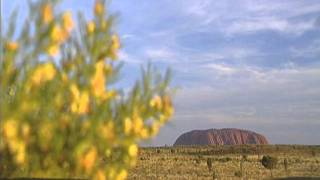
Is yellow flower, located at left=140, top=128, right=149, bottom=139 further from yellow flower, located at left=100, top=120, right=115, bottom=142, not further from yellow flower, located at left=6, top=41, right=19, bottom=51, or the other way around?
yellow flower, located at left=6, top=41, right=19, bottom=51

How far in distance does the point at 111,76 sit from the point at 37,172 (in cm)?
230

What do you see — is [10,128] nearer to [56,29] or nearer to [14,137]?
[14,137]

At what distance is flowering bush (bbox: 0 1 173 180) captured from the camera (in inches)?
380

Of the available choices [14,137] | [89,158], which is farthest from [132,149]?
[14,137]

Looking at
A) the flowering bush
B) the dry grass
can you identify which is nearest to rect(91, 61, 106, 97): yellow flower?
the flowering bush

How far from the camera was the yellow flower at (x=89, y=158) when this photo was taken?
380 inches

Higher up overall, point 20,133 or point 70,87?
point 70,87

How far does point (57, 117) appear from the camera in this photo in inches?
400

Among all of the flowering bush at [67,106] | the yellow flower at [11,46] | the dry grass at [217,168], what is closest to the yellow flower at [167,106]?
the flowering bush at [67,106]

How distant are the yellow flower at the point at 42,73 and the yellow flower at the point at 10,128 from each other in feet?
2.81

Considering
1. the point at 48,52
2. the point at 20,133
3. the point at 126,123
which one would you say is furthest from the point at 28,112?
the point at 126,123

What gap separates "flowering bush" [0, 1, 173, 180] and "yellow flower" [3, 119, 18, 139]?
2cm

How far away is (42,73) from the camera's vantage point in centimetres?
952

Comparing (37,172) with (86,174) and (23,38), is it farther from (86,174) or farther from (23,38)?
(23,38)
